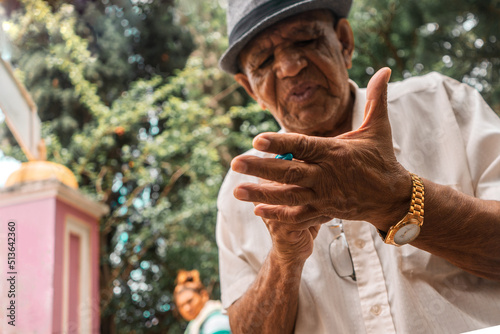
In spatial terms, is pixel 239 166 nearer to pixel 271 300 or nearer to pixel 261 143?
pixel 261 143

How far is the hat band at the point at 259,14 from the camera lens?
86cm

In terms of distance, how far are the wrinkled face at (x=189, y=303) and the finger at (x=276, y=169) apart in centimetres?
262

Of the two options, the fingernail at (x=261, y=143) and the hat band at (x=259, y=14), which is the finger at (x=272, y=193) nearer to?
the fingernail at (x=261, y=143)

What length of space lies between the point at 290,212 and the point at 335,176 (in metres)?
0.07

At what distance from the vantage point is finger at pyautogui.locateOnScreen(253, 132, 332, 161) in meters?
0.47

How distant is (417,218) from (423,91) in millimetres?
365

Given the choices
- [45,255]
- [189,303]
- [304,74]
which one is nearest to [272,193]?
[304,74]

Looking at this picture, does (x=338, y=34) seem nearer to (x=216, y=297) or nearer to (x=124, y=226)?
(x=216, y=297)

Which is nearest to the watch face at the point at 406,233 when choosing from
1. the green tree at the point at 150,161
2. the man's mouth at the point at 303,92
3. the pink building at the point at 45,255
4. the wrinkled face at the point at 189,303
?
the man's mouth at the point at 303,92

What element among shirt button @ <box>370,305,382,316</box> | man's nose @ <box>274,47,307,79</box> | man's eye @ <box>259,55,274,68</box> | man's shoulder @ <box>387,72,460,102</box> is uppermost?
man's eye @ <box>259,55,274,68</box>

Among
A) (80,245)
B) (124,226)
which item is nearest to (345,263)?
(80,245)

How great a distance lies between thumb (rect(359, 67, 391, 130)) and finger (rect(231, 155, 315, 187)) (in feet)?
0.33

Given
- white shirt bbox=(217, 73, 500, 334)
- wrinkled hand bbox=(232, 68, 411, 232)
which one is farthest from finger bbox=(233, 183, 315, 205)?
white shirt bbox=(217, 73, 500, 334)

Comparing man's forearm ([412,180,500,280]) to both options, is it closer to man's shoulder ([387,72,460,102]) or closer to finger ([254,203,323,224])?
finger ([254,203,323,224])
